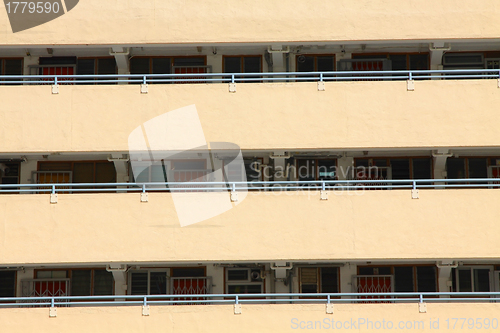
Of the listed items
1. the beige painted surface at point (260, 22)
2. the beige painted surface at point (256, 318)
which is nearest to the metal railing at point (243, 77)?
the beige painted surface at point (260, 22)

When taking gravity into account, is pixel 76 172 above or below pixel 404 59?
below

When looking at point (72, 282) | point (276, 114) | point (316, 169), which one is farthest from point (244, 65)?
point (72, 282)

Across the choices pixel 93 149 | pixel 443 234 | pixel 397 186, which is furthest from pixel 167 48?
pixel 443 234

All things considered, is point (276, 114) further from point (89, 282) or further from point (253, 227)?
point (89, 282)

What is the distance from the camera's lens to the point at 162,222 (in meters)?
20.8

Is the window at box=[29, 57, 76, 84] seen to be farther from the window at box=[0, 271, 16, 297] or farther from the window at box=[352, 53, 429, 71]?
the window at box=[352, 53, 429, 71]

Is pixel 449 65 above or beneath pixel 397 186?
above

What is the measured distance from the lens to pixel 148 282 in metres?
22.9

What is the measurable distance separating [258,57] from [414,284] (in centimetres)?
957

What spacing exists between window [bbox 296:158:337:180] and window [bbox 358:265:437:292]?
352 cm

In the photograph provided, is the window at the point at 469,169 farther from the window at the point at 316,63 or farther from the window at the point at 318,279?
the window at the point at 316,63

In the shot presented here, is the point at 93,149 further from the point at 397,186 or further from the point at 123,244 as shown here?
the point at 397,186

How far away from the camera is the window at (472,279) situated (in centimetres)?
2258

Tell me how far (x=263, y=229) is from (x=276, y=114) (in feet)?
12.4
